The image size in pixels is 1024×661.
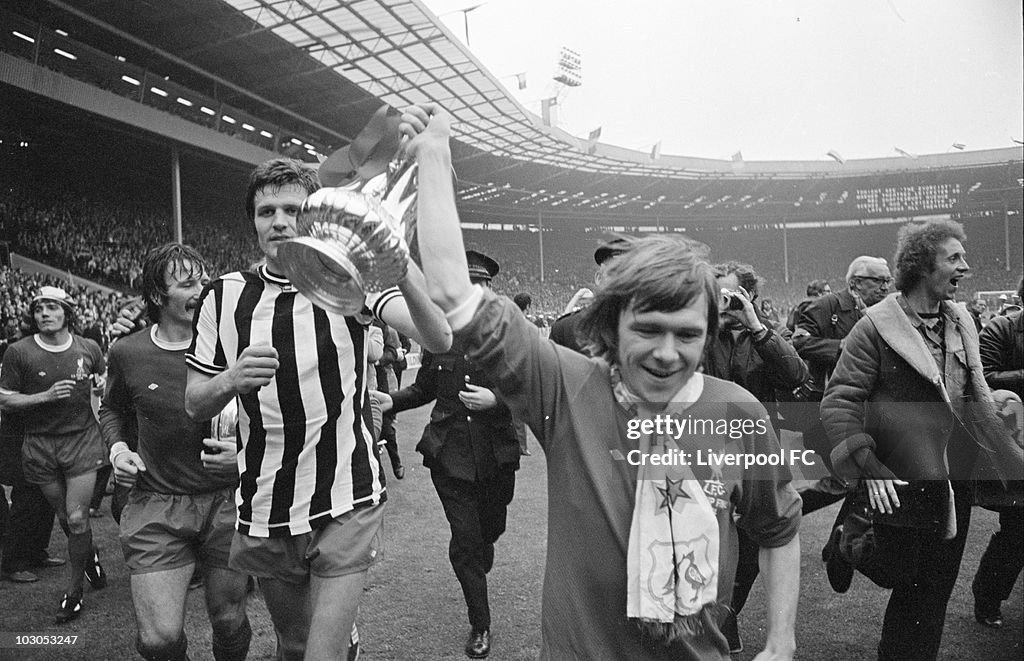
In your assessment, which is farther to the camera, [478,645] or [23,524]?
[23,524]

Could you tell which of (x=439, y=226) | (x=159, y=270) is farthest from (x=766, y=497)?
(x=159, y=270)

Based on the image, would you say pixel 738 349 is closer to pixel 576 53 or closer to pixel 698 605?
pixel 576 53

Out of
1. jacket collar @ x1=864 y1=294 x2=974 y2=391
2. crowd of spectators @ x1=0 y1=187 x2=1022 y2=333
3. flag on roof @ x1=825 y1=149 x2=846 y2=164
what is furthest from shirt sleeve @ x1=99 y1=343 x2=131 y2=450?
flag on roof @ x1=825 y1=149 x2=846 y2=164

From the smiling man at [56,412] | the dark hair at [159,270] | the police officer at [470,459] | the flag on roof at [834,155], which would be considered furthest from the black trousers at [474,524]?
the flag on roof at [834,155]

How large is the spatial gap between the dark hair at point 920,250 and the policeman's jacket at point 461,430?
5.49 ft

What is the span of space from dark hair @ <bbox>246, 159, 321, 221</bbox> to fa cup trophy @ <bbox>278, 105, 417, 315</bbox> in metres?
0.76

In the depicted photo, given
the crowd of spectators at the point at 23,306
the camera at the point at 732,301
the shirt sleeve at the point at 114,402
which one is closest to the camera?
the shirt sleeve at the point at 114,402

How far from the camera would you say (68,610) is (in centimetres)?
336

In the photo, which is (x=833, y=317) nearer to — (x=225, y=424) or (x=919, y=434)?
(x=919, y=434)

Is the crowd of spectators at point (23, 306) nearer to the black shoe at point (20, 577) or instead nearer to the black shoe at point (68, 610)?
the black shoe at point (20, 577)

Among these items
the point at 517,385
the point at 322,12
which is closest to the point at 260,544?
the point at 517,385

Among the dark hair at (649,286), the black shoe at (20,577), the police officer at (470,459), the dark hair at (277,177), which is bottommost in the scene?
the black shoe at (20,577)

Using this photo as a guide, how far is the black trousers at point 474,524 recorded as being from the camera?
10.1 feet

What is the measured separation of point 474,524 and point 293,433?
1.42 m
